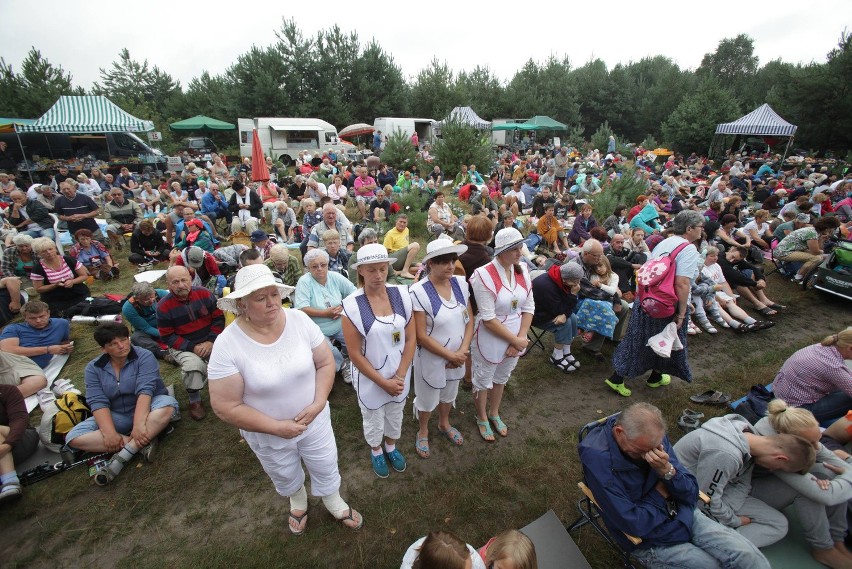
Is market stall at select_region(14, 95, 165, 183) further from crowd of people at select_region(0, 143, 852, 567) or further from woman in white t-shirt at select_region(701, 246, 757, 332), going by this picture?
woman in white t-shirt at select_region(701, 246, 757, 332)

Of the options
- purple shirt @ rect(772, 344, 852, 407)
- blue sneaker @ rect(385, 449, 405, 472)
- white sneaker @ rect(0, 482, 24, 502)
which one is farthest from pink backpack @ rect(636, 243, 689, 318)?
white sneaker @ rect(0, 482, 24, 502)

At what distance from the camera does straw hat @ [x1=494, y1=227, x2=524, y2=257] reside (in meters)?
3.12

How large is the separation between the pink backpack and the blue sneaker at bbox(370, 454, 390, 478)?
116 inches

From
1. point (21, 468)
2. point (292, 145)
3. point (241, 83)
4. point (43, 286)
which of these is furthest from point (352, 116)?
point (21, 468)

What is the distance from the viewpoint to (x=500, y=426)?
377 centimetres

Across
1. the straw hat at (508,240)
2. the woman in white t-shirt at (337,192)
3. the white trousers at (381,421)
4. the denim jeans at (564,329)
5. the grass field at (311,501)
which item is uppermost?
the woman in white t-shirt at (337,192)

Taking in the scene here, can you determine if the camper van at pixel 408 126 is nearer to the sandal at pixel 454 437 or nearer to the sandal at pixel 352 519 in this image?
the sandal at pixel 454 437

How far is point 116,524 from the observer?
9.55ft

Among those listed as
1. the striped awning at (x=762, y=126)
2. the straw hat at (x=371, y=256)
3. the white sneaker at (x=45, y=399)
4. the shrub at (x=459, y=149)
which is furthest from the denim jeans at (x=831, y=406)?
the striped awning at (x=762, y=126)

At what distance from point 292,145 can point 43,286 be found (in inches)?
771

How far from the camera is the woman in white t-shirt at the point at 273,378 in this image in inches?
82.7

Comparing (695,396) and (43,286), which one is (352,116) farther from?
(695,396)

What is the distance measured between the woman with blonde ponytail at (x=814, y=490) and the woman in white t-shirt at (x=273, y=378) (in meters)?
2.93

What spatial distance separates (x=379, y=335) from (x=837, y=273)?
8.08 m
